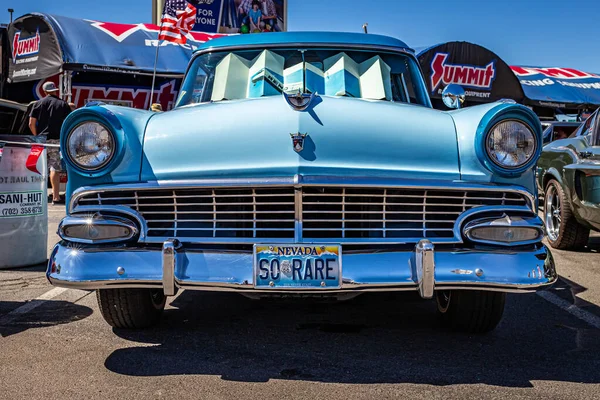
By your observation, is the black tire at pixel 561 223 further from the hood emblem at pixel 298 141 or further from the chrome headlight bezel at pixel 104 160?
the chrome headlight bezel at pixel 104 160

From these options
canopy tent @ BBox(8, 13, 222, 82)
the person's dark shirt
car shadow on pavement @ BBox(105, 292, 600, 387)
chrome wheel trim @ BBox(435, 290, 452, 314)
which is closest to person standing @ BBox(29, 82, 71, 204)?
the person's dark shirt

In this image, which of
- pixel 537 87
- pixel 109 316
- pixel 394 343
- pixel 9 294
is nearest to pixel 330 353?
pixel 394 343

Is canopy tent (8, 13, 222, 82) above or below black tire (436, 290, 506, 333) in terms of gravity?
above

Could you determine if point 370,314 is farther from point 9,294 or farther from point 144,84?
point 144,84

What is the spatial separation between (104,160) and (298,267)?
1.03 m

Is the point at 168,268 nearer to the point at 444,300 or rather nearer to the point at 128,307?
the point at 128,307

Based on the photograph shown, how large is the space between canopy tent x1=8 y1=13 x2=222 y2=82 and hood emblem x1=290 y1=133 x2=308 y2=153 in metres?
11.4

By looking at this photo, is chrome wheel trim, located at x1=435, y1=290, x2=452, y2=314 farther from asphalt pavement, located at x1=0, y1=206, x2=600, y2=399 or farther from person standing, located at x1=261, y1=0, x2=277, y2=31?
person standing, located at x1=261, y1=0, x2=277, y2=31

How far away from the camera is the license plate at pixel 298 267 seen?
9.16 feet

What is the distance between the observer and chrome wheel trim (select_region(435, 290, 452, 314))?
11.8 feet

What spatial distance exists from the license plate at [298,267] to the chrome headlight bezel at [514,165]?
0.83 m

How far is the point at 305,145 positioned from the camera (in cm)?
300

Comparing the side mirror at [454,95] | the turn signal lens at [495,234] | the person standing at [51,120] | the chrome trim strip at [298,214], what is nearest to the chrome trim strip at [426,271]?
the turn signal lens at [495,234]

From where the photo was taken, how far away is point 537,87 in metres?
19.3
